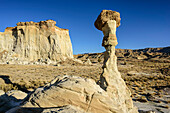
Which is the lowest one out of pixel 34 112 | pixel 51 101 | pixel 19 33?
pixel 34 112

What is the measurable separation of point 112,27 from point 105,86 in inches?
129

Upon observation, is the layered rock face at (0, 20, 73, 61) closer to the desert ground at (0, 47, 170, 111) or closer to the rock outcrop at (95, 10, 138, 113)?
the desert ground at (0, 47, 170, 111)

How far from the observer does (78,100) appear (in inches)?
138

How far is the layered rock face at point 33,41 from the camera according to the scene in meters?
37.0

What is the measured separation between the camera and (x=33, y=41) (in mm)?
38250

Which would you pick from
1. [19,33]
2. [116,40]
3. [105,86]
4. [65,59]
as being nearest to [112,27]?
[116,40]

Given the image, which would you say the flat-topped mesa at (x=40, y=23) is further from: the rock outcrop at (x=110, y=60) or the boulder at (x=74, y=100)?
the boulder at (x=74, y=100)

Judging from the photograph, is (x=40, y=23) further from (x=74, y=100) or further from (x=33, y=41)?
(x=74, y=100)

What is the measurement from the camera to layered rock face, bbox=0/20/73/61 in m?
37.0

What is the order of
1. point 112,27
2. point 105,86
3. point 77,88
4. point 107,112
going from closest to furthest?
point 107,112
point 77,88
point 105,86
point 112,27

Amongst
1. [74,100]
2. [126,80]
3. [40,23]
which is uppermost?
[40,23]

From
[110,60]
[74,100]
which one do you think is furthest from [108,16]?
[74,100]

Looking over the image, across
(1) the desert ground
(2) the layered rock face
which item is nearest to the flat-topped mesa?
(2) the layered rock face

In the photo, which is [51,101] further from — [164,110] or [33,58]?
[33,58]
